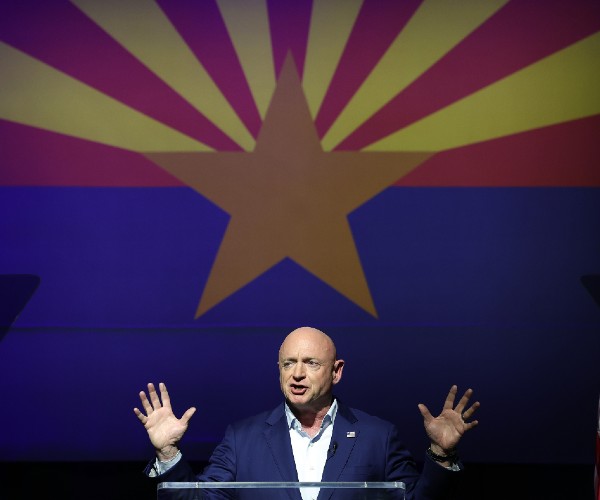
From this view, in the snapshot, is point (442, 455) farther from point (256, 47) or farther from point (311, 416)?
point (256, 47)

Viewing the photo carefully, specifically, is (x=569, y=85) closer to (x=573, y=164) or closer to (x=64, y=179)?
(x=573, y=164)

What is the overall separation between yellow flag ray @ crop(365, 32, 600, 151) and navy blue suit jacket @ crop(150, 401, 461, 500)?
1561 millimetres

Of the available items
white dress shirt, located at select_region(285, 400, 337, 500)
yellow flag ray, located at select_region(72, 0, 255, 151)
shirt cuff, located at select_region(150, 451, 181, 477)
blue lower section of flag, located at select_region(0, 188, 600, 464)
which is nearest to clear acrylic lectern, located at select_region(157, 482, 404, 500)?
shirt cuff, located at select_region(150, 451, 181, 477)

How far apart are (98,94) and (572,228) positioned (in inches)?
83.4

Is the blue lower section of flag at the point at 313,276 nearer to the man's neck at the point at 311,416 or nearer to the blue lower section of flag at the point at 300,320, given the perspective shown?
the blue lower section of flag at the point at 300,320

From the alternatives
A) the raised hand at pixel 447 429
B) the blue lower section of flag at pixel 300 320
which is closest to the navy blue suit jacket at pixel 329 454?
the raised hand at pixel 447 429

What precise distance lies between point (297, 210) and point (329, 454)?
1.49 metres

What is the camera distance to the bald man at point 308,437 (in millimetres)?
2318

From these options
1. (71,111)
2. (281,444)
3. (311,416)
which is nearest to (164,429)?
(281,444)

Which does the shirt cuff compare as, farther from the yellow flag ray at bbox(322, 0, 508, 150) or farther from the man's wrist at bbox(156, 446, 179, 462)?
the yellow flag ray at bbox(322, 0, 508, 150)

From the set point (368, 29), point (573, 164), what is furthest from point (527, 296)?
point (368, 29)

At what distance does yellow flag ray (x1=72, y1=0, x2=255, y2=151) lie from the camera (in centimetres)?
366

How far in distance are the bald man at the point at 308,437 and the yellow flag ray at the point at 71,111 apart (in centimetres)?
150

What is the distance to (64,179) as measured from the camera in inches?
145
